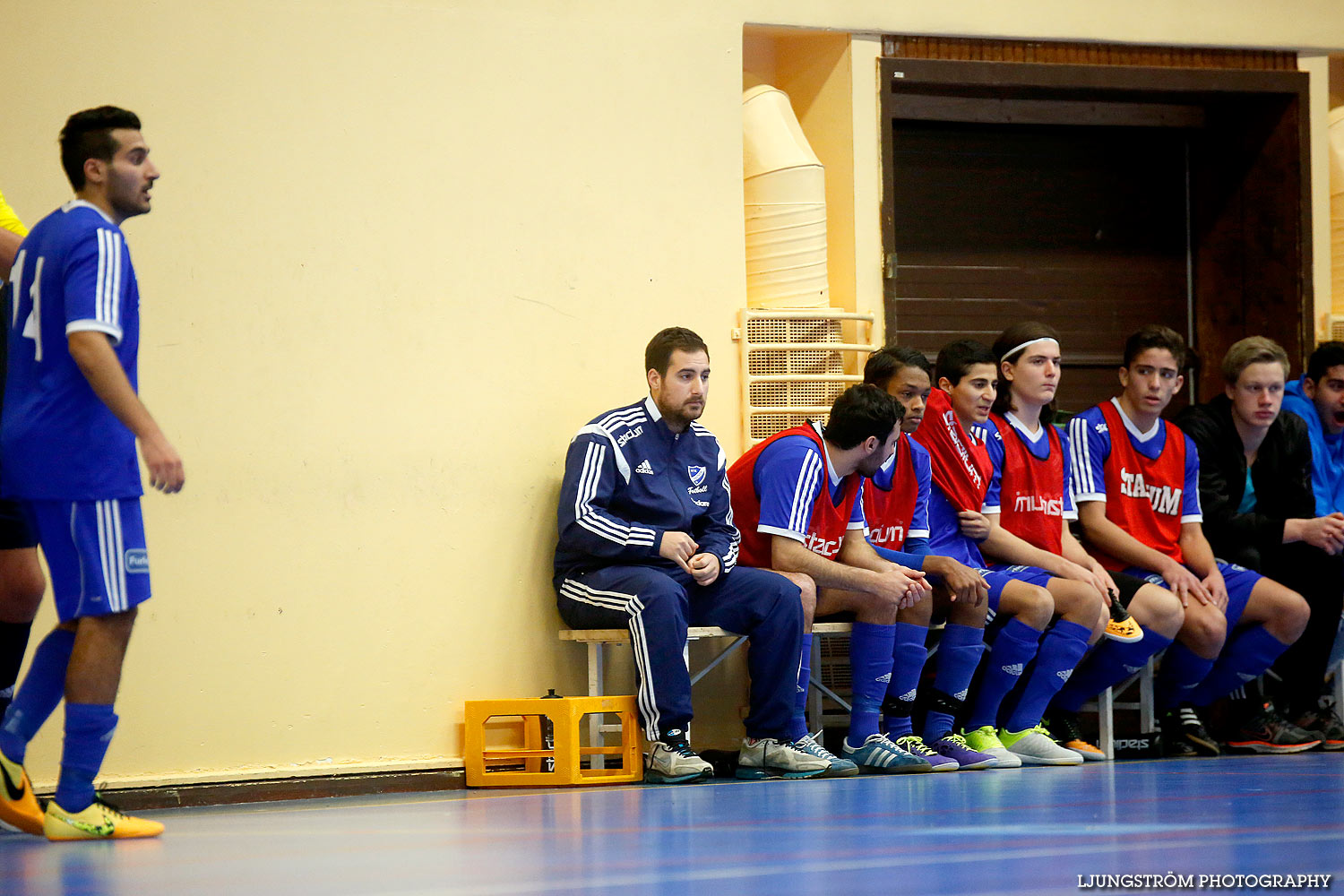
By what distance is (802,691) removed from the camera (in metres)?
4.76

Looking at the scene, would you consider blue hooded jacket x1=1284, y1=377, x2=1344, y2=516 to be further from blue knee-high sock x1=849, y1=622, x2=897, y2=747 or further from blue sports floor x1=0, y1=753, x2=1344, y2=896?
blue knee-high sock x1=849, y1=622, x2=897, y2=747

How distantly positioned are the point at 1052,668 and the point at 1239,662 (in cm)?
93

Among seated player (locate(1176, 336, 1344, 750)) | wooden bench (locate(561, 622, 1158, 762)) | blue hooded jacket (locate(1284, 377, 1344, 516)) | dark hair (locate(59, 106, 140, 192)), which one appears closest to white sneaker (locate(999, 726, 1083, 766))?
wooden bench (locate(561, 622, 1158, 762))

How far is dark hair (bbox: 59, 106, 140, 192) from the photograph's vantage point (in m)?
3.12

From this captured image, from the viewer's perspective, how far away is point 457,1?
5.20 metres

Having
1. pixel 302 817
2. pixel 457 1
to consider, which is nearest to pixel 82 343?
pixel 302 817

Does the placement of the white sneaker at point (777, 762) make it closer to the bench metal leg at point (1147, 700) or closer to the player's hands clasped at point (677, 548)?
the player's hands clasped at point (677, 548)

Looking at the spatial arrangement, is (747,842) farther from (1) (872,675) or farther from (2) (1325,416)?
(2) (1325,416)

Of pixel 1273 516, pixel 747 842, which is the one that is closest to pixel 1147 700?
pixel 1273 516

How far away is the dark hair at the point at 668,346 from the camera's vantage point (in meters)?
4.86

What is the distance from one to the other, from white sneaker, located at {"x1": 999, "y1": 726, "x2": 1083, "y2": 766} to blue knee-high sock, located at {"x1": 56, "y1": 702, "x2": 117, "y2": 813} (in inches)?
117

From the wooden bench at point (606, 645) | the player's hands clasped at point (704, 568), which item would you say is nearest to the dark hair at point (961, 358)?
the wooden bench at point (606, 645)

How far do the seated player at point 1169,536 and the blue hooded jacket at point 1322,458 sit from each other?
529 millimetres

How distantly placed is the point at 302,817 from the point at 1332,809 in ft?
7.74
